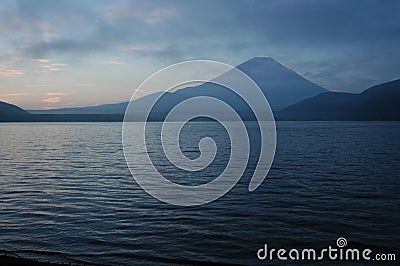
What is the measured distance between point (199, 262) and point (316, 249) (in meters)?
5.67

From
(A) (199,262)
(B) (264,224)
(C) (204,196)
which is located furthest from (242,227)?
(C) (204,196)

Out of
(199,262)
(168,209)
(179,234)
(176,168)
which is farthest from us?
(176,168)

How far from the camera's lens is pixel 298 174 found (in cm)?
3925

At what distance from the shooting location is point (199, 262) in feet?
49.5

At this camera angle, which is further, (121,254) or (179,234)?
(179,234)

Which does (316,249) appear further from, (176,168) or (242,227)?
(176,168)

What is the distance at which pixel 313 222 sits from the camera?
20.4 metres

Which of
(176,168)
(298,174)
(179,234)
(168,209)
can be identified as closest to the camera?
(179,234)

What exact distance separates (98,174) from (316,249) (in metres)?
28.7

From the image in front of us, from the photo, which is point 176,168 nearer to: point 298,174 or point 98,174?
point 98,174

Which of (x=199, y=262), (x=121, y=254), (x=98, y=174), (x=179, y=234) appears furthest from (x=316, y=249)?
(x=98, y=174)

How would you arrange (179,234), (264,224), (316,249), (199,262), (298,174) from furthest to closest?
(298,174), (264,224), (179,234), (316,249), (199,262)

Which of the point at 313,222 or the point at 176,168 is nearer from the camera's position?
the point at 313,222

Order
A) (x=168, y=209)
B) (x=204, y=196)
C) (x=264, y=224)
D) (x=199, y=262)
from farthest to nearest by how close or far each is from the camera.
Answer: (x=204, y=196)
(x=168, y=209)
(x=264, y=224)
(x=199, y=262)
